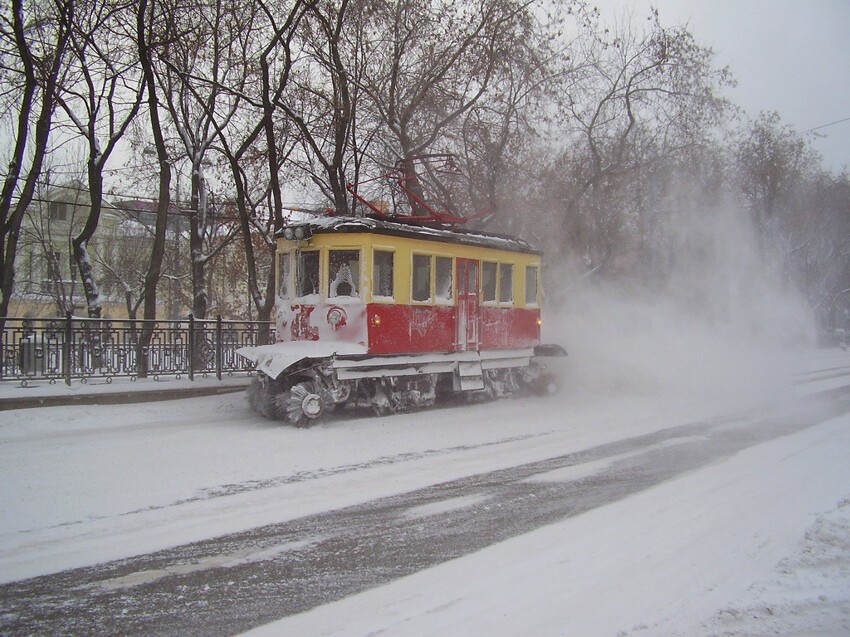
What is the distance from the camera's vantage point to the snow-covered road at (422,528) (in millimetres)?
4355

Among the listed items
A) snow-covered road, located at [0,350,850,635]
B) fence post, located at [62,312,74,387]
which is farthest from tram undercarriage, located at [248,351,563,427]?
fence post, located at [62,312,74,387]

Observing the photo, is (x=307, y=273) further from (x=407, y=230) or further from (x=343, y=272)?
(x=407, y=230)

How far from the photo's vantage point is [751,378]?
19031 millimetres

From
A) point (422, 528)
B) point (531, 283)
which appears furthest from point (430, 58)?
point (422, 528)

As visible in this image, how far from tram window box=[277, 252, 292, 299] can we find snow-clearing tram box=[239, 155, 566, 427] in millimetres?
22

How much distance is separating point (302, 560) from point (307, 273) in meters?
7.86

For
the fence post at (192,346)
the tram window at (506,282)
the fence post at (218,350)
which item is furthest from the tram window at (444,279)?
the fence post at (192,346)

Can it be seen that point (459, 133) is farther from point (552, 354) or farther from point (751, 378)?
point (751, 378)

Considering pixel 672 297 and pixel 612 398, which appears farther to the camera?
pixel 672 297

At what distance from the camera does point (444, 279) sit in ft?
44.4

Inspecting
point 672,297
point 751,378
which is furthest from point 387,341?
point 672,297

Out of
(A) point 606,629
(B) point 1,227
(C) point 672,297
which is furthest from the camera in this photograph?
(C) point 672,297

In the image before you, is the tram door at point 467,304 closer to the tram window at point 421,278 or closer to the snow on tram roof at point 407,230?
the snow on tram roof at point 407,230

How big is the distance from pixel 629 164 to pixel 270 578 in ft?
77.1
